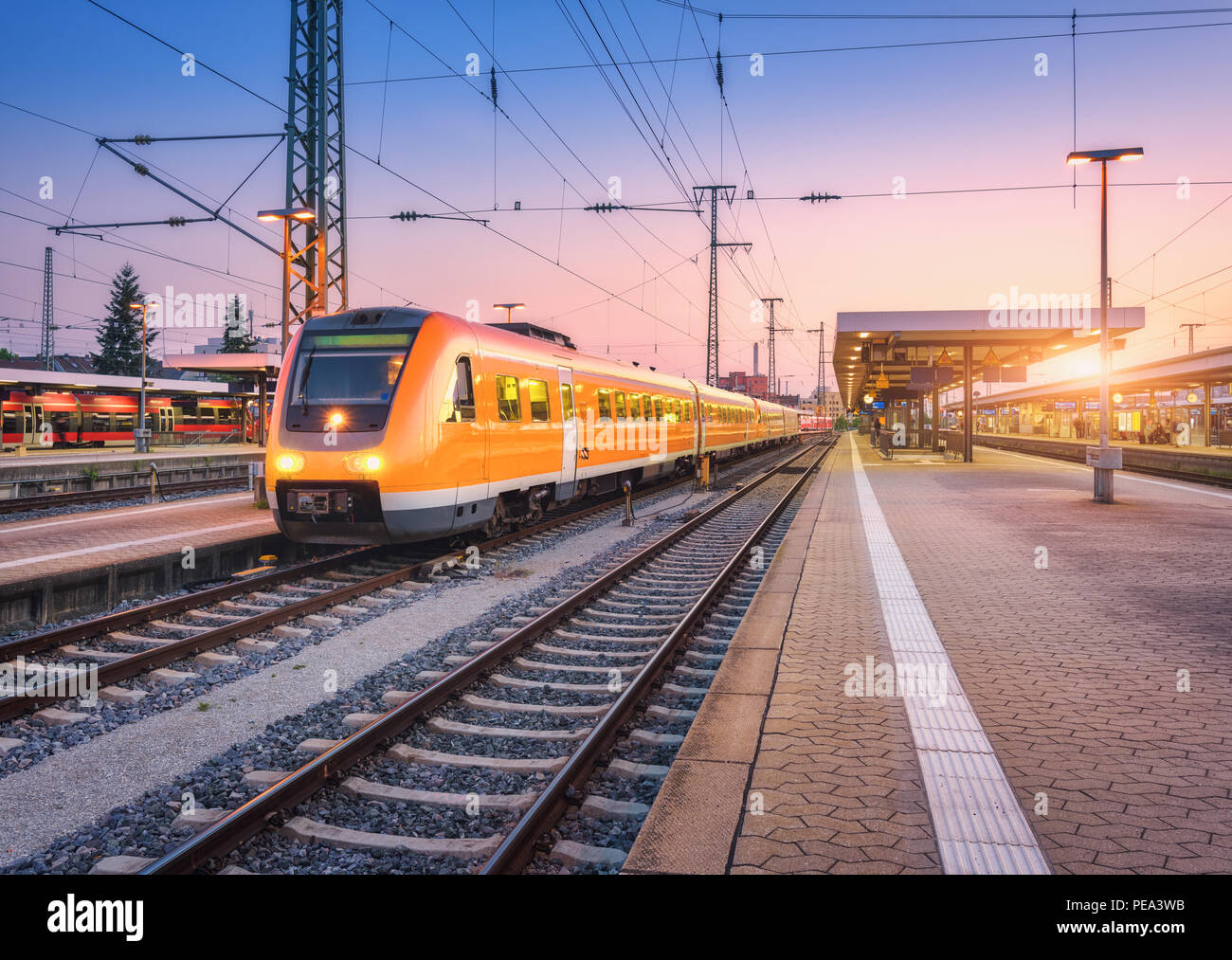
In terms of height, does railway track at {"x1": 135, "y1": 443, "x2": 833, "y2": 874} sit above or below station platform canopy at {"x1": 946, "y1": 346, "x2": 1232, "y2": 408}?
below

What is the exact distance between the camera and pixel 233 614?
776cm

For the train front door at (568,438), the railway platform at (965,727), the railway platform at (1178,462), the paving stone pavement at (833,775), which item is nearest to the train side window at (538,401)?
the train front door at (568,438)

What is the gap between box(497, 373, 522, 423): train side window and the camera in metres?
10.9

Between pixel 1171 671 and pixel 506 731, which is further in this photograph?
pixel 1171 671

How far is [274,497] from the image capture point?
9.48 metres

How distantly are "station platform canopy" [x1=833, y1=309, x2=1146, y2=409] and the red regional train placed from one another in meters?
30.6

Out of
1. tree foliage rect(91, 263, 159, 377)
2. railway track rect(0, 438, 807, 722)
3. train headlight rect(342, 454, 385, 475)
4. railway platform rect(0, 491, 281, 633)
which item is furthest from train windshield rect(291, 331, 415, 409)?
tree foliage rect(91, 263, 159, 377)

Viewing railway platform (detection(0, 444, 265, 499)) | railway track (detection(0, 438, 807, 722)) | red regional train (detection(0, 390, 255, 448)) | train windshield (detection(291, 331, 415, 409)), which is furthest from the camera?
red regional train (detection(0, 390, 255, 448))

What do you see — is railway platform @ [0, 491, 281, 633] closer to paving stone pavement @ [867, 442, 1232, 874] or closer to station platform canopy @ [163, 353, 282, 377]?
paving stone pavement @ [867, 442, 1232, 874]

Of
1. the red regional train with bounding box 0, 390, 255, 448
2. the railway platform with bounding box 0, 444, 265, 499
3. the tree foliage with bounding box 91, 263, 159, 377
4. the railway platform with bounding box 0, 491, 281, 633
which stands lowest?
the railway platform with bounding box 0, 491, 281, 633

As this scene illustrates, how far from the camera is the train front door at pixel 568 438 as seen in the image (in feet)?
44.4
